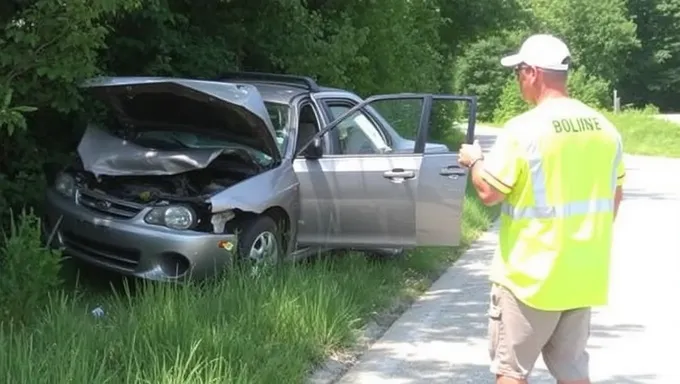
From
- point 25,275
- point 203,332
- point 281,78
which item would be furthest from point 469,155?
point 281,78

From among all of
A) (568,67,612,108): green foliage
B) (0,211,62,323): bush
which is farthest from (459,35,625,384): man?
(568,67,612,108): green foliage

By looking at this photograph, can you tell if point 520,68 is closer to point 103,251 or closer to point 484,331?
point 484,331

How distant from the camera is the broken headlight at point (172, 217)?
7.14m

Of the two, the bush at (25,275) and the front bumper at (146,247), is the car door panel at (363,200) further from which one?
the bush at (25,275)

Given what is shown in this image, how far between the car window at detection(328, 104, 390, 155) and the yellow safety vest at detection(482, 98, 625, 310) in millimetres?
4513

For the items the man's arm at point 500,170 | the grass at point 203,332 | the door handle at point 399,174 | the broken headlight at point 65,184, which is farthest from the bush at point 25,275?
the man's arm at point 500,170

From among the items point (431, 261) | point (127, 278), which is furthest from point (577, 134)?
A: point (431, 261)

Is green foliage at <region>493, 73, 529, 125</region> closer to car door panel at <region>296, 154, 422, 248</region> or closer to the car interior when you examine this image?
the car interior

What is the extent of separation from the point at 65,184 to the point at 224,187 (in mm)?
1297

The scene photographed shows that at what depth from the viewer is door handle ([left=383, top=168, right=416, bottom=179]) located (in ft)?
25.7

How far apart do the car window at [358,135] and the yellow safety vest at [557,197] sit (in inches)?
178

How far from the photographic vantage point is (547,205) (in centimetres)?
394

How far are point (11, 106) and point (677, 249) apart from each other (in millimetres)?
8021

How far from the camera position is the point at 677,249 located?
1152 cm
